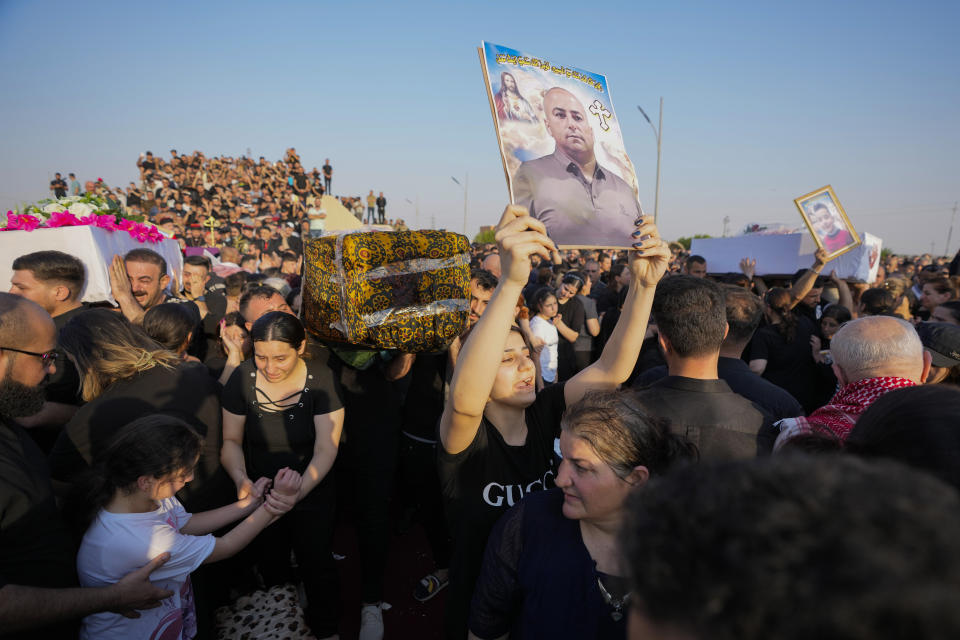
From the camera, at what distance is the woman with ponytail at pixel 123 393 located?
251 cm

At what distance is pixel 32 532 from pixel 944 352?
14.0 feet

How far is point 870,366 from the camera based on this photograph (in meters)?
2.14

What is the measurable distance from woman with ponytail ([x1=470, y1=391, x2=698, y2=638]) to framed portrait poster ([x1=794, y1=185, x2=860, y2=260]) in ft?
16.3

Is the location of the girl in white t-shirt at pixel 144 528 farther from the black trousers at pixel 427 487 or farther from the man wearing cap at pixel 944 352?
the man wearing cap at pixel 944 352

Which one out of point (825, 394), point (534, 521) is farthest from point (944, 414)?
point (825, 394)

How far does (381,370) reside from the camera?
10.6ft

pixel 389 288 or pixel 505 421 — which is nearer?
pixel 505 421

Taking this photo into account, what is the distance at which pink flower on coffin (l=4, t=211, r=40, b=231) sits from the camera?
160 inches

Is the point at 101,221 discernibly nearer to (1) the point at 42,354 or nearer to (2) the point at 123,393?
(2) the point at 123,393

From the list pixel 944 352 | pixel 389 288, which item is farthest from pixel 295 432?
pixel 944 352

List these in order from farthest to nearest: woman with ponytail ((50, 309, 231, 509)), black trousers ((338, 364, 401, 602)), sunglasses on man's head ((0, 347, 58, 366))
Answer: black trousers ((338, 364, 401, 602)), woman with ponytail ((50, 309, 231, 509)), sunglasses on man's head ((0, 347, 58, 366))

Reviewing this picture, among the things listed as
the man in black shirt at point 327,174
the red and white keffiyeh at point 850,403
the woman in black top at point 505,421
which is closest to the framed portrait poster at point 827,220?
the red and white keffiyeh at point 850,403

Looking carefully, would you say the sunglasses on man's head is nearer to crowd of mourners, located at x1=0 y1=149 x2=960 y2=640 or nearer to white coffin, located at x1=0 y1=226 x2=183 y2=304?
crowd of mourners, located at x1=0 y1=149 x2=960 y2=640

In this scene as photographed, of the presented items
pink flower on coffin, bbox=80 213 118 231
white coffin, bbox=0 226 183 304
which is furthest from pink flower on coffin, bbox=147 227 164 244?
white coffin, bbox=0 226 183 304
